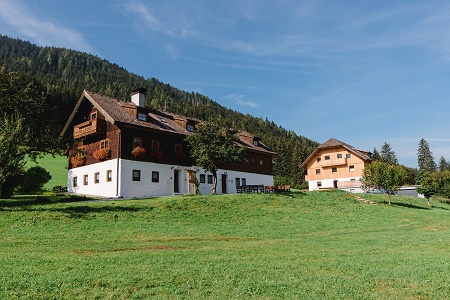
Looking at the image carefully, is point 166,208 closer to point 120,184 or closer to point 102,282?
point 120,184

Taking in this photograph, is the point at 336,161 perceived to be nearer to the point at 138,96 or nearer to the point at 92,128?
the point at 138,96

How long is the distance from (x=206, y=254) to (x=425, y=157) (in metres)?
130

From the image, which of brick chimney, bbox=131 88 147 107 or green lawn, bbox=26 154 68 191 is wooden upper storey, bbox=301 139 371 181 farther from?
green lawn, bbox=26 154 68 191

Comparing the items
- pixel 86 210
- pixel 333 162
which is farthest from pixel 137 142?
pixel 333 162

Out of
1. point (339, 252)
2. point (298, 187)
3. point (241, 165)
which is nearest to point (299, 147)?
point (298, 187)

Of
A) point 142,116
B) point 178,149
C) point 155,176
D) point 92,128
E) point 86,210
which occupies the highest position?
point 142,116

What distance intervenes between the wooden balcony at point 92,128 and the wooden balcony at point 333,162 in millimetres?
42523

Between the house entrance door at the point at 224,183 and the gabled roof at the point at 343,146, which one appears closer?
the house entrance door at the point at 224,183

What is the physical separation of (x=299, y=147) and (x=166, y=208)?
86.7 meters

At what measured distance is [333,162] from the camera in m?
64.7

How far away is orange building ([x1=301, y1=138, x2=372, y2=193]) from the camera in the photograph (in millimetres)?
62000

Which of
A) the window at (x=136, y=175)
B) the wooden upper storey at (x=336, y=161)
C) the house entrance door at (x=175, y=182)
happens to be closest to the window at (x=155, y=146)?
the window at (x=136, y=175)

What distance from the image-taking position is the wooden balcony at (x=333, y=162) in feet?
208

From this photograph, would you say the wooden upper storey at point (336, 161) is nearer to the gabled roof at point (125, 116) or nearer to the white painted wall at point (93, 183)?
the gabled roof at point (125, 116)
